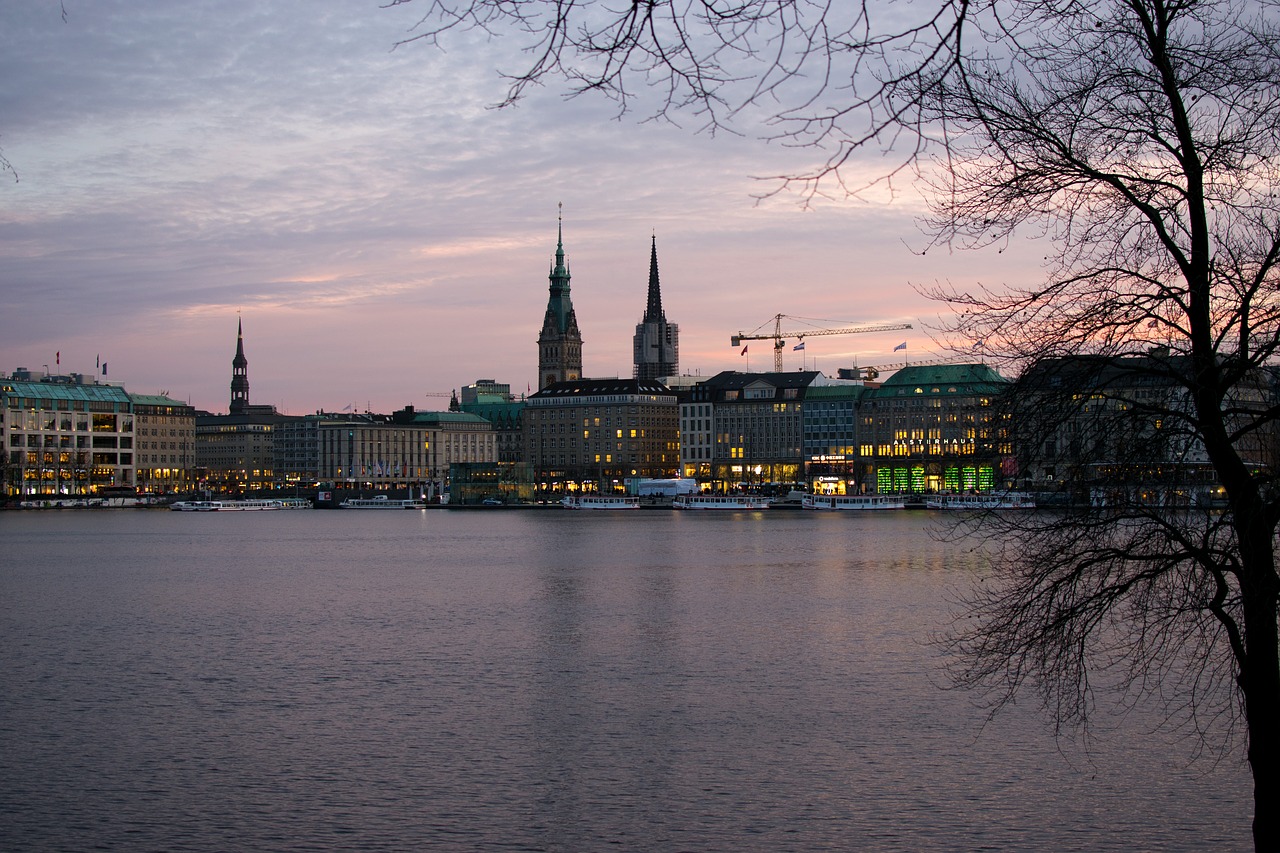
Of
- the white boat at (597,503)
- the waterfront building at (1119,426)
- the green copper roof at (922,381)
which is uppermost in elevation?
the green copper roof at (922,381)

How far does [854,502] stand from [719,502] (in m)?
18.9

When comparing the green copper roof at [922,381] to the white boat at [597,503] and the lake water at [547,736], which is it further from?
the lake water at [547,736]

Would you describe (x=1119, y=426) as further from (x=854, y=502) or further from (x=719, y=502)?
(x=719, y=502)

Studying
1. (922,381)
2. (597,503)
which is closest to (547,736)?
(922,381)

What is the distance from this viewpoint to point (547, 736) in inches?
1112

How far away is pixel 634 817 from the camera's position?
22.7 meters

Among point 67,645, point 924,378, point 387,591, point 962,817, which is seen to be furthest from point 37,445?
point 962,817

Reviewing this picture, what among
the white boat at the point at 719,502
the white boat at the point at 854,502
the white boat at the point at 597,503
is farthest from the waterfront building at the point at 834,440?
the white boat at the point at 597,503

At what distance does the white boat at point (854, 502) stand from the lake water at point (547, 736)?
114728 mm

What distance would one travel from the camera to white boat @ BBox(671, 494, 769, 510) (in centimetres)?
18288

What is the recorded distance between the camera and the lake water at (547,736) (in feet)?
72.5

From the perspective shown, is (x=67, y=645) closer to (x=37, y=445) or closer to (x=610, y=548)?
(x=610, y=548)

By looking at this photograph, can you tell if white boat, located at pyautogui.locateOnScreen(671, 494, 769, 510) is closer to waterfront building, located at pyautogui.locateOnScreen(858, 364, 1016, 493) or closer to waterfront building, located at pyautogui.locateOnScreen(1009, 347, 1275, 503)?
waterfront building, located at pyautogui.locateOnScreen(858, 364, 1016, 493)

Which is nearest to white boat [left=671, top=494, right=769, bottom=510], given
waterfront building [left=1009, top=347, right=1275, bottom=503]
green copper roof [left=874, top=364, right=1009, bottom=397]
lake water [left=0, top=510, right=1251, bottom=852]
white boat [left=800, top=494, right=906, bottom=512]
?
white boat [left=800, top=494, right=906, bottom=512]
